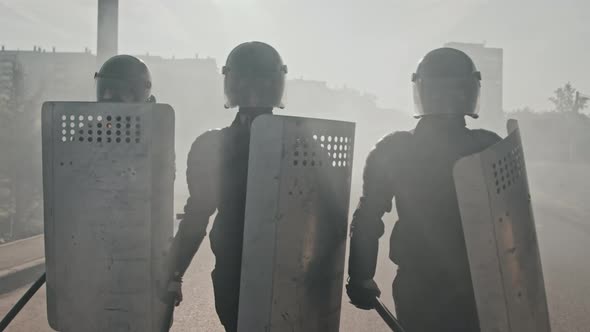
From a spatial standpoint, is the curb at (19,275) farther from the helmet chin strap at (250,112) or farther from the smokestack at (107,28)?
the smokestack at (107,28)

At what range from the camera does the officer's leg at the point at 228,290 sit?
2223 millimetres

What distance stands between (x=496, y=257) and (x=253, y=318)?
907mm

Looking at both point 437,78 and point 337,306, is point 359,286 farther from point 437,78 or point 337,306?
point 437,78

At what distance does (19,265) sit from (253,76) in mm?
4518

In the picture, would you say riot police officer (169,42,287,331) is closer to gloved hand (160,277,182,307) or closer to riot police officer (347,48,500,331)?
gloved hand (160,277,182,307)

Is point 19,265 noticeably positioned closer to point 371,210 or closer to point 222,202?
point 222,202

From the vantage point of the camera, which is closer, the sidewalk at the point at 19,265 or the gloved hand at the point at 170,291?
the gloved hand at the point at 170,291

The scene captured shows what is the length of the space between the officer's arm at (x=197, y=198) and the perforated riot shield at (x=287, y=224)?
1.88 ft

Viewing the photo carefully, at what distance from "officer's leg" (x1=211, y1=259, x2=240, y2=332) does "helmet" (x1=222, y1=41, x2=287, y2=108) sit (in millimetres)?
854

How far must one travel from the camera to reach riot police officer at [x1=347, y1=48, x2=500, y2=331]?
211 cm

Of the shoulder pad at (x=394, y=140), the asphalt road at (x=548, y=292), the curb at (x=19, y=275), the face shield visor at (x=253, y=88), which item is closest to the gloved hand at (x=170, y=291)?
the face shield visor at (x=253, y=88)

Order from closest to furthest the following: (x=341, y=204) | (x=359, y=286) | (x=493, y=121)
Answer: (x=341, y=204) → (x=359, y=286) → (x=493, y=121)

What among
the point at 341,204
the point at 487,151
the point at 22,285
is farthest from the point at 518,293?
the point at 22,285

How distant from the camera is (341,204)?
1.94 m
